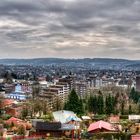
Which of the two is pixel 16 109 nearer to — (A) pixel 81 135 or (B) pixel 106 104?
(B) pixel 106 104

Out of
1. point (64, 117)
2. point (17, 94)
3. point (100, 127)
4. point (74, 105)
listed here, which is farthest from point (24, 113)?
point (17, 94)

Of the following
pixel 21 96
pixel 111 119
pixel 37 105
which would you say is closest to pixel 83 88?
pixel 21 96

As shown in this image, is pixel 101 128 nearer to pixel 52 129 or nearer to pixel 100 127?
pixel 100 127

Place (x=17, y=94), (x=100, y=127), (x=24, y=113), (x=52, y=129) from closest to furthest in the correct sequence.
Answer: (x=52, y=129), (x=100, y=127), (x=24, y=113), (x=17, y=94)

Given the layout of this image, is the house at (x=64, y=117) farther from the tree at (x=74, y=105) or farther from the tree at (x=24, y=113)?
the tree at (x=74, y=105)

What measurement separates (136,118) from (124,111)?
19.2 feet

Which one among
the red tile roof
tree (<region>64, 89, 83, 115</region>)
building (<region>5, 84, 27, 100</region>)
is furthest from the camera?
building (<region>5, 84, 27, 100</region>)

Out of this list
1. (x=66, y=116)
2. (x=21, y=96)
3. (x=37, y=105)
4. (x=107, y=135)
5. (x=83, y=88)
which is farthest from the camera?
(x=83, y=88)

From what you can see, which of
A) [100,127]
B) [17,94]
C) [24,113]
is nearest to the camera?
[100,127]

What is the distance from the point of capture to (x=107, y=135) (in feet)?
80.0

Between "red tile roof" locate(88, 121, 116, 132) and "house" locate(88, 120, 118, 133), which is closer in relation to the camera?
"house" locate(88, 120, 118, 133)

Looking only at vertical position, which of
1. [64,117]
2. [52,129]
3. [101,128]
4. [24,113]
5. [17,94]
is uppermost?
[101,128]

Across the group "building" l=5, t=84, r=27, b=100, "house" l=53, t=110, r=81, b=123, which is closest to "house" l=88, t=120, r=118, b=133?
"house" l=53, t=110, r=81, b=123

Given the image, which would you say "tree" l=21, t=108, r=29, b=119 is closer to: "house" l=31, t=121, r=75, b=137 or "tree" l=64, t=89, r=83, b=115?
"tree" l=64, t=89, r=83, b=115
